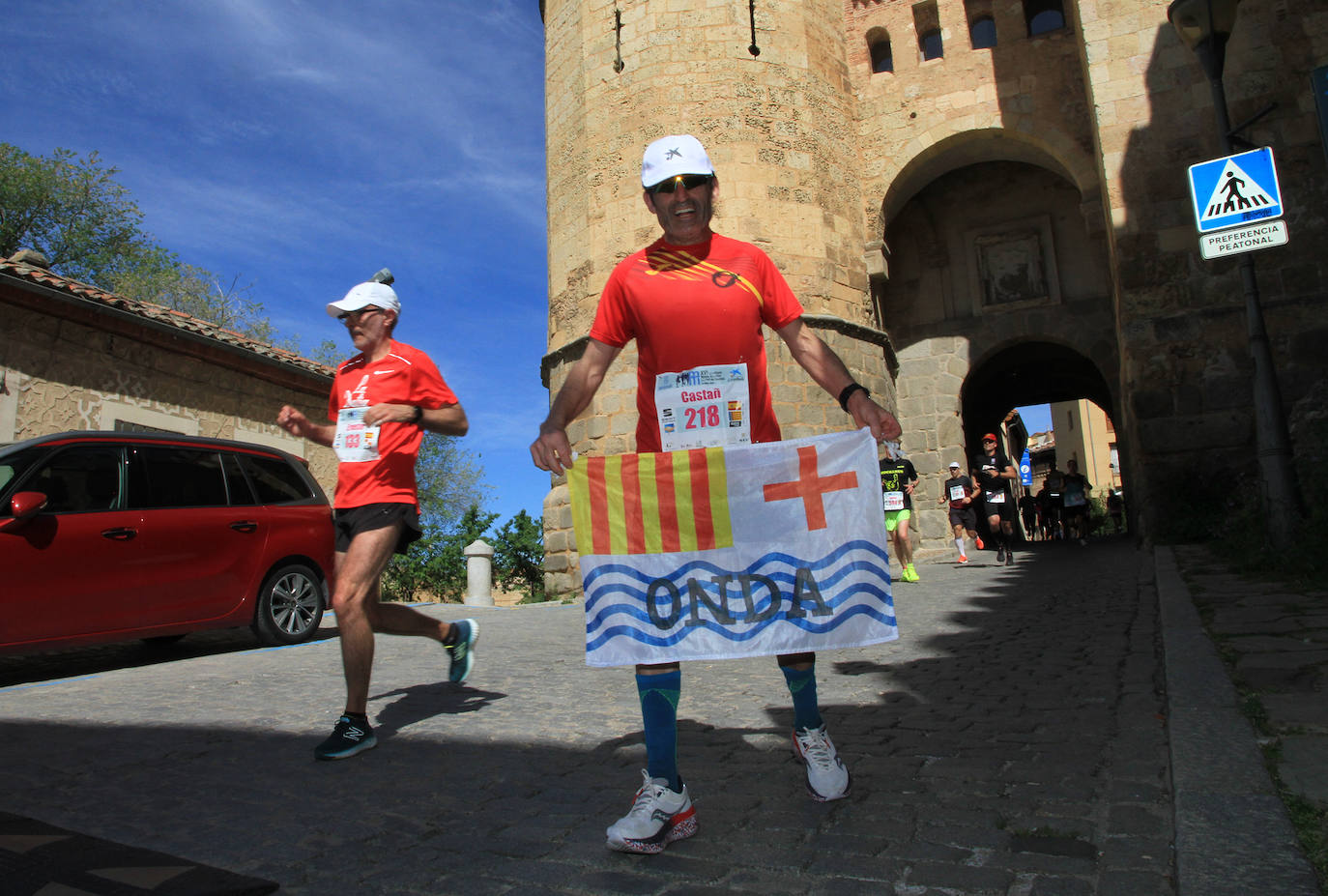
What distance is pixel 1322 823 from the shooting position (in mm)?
1934

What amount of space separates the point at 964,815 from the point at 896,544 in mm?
8551

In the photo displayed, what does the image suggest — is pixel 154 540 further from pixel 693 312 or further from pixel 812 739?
pixel 812 739

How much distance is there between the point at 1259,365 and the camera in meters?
7.30

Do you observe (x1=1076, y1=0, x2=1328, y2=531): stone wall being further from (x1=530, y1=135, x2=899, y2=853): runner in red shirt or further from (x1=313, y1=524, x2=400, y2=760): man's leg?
(x1=313, y1=524, x2=400, y2=760): man's leg

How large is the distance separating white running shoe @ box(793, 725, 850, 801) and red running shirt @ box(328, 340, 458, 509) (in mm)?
1948

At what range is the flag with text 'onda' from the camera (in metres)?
2.54

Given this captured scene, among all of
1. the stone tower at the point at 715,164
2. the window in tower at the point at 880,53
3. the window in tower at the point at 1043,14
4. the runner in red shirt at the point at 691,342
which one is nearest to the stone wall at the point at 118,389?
the stone tower at the point at 715,164

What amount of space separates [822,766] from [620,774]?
0.72 meters

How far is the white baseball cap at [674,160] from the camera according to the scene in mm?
2670

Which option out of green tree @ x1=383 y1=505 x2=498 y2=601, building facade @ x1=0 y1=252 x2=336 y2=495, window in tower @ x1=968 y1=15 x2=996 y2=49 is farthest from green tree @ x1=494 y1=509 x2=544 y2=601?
window in tower @ x1=968 y1=15 x2=996 y2=49

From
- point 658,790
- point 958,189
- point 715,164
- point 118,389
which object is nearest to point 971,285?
point 958,189

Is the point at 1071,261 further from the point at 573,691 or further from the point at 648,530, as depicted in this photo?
the point at 648,530

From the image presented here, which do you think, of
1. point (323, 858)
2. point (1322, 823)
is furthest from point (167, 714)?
point (1322, 823)

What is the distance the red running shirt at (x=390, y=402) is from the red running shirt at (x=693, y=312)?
135 cm
